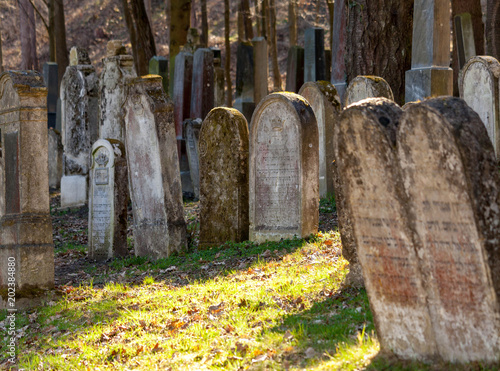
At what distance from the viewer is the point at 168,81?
19.8m

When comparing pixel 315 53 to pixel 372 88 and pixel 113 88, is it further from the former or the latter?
pixel 372 88

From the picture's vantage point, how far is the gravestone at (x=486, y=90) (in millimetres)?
10891

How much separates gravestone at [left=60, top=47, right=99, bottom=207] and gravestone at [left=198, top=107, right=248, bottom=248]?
5.98 m

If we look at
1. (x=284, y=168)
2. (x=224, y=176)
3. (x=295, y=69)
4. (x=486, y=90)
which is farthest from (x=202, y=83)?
(x=284, y=168)

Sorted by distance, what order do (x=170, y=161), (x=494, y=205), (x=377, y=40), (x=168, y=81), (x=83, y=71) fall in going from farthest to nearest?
1. (x=168, y=81)
2. (x=83, y=71)
3. (x=377, y=40)
4. (x=170, y=161)
5. (x=494, y=205)

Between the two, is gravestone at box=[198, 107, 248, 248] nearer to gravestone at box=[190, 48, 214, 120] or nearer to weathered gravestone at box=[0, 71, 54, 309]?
weathered gravestone at box=[0, 71, 54, 309]

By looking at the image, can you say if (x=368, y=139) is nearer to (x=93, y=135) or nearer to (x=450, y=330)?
(x=450, y=330)

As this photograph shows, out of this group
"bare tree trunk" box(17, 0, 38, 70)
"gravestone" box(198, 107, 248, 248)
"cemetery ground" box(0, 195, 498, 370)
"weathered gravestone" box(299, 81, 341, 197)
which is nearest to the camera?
"cemetery ground" box(0, 195, 498, 370)

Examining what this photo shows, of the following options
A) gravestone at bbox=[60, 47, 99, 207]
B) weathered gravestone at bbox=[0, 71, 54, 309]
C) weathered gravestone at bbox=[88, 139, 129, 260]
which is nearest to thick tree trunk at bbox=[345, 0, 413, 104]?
weathered gravestone at bbox=[88, 139, 129, 260]

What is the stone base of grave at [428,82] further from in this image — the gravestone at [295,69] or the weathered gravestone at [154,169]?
the gravestone at [295,69]

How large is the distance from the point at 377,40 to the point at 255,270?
19.0ft

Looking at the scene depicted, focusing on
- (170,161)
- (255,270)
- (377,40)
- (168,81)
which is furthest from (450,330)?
(168,81)

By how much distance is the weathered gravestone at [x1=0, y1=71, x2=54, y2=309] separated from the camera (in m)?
7.10

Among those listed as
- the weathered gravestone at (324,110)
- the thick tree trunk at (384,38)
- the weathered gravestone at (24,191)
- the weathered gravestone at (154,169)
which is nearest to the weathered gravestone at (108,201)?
the weathered gravestone at (154,169)
